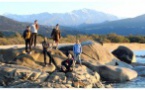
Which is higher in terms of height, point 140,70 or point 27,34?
point 27,34

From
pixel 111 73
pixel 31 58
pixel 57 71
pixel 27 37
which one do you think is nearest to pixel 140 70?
pixel 111 73

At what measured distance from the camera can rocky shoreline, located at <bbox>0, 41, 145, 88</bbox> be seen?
1684cm

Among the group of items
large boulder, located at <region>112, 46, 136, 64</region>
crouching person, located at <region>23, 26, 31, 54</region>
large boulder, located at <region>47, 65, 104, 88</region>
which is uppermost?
crouching person, located at <region>23, 26, 31, 54</region>

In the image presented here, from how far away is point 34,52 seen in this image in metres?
20.9

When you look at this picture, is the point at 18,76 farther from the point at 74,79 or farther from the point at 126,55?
the point at 126,55

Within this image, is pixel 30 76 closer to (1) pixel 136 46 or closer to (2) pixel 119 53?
(2) pixel 119 53

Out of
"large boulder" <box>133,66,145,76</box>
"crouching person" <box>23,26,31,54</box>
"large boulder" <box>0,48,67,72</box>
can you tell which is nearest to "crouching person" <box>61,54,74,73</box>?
"large boulder" <box>0,48,67,72</box>

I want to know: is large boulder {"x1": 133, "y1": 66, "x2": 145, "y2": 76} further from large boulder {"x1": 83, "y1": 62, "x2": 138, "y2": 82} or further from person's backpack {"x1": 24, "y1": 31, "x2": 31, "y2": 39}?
person's backpack {"x1": 24, "y1": 31, "x2": 31, "y2": 39}

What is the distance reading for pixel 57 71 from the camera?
18406mm

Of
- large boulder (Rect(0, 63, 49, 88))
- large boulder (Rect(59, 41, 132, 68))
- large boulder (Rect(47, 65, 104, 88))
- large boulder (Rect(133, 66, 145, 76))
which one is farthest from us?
large boulder (Rect(59, 41, 132, 68))

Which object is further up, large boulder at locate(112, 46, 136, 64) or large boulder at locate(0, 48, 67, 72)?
large boulder at locate(0, 48, 67, 72)

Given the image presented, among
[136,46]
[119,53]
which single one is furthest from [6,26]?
[119,53]

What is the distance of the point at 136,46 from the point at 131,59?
30.4 m

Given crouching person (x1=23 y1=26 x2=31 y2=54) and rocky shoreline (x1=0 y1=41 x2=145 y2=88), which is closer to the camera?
rocky shoreline (x1=0 y1=41 x2=145 y2=88)
